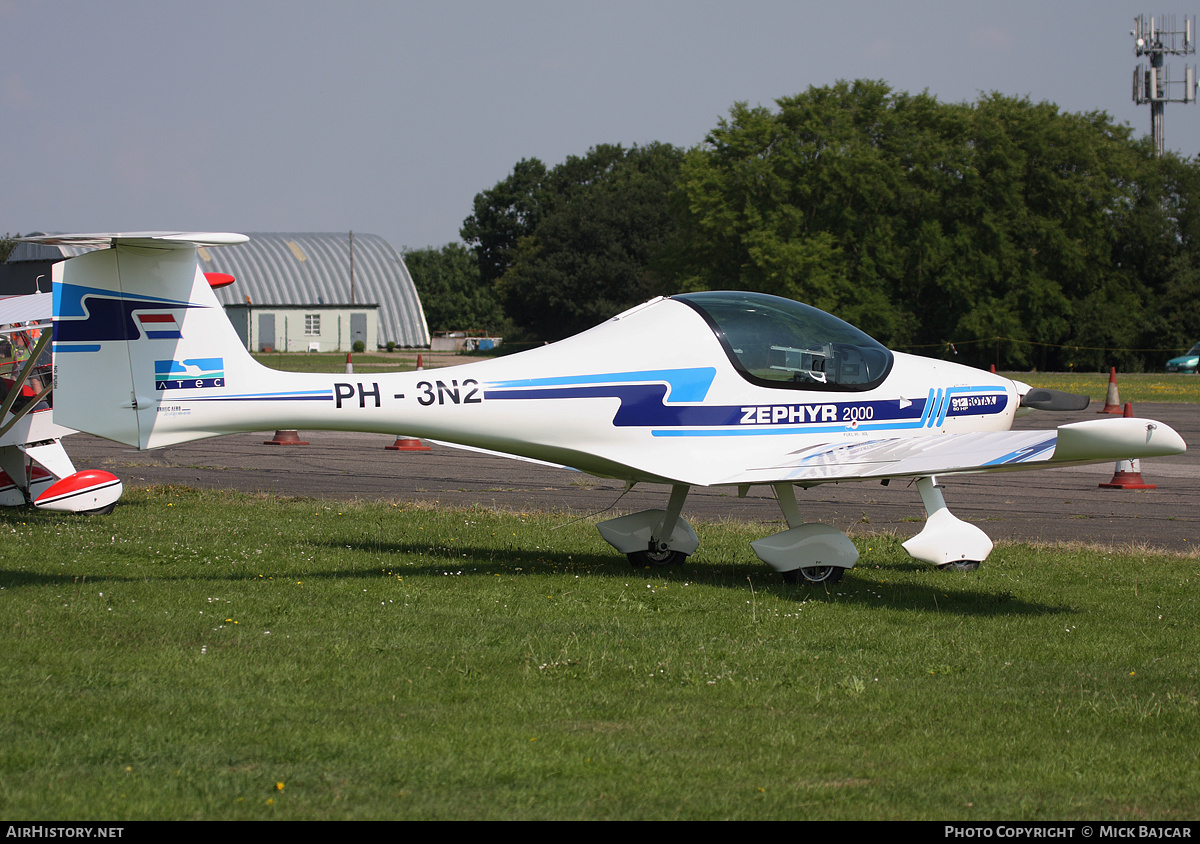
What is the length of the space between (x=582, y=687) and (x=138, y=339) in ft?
14.4

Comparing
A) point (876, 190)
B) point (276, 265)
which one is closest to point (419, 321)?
point (276, 265)

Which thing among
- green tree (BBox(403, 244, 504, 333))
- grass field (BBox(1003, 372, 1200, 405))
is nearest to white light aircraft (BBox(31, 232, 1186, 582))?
grass field (BBox(1003, 372, 1200, 405))

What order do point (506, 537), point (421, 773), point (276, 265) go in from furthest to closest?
point (276, 265)
point (506, 537)
point (421, 773)

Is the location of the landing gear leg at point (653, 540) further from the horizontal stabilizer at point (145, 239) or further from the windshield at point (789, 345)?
the horizontal stabilizer at point (145, 239)

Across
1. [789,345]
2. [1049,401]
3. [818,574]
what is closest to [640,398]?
[789,345]

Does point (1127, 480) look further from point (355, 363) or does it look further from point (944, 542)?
point (355, 363)

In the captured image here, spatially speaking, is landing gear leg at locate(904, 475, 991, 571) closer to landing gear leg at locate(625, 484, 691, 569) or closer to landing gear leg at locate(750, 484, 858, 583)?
landing gear leg at locate(750, 484, 858, 583)

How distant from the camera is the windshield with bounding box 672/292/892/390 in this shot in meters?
8.76

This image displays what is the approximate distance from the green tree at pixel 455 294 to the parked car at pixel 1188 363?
69.0 metres

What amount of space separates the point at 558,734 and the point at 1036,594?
479cm

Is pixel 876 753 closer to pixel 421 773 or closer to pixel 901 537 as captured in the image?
pixel 421 773

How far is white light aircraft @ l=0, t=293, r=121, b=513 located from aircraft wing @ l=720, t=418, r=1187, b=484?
7150 millimetres

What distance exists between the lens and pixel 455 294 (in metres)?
114

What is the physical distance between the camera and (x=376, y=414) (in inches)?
322
